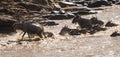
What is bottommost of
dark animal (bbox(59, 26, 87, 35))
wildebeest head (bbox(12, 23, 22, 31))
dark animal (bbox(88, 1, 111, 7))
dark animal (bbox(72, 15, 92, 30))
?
dark animal (bbox(88, 1, 111, 7))

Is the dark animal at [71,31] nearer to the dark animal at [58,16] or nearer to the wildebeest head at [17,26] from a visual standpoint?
the wildebeest head at [17,26]

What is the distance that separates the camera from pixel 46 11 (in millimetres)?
30641

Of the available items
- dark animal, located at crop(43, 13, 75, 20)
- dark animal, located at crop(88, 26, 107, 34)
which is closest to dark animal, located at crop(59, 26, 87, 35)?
dark animal, located at crop(88, 26, 107, 34)

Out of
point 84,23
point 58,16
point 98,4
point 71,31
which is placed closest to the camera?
point 71,31

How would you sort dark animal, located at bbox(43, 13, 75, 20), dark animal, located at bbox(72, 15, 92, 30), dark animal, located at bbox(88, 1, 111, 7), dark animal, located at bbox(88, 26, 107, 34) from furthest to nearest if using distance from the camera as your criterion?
dark animal, located at bbox(88, 1, 111, 7)
dark animal, located at bbox(43, 13, 75, 20)
dark animal, located at bbox(72, 15, 92, 30)
dark animal, located at bbox(88, 26, 107, 34)

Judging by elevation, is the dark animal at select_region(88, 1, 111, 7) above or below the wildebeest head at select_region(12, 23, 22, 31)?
below

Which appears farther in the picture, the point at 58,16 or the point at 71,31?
the point at 58,16

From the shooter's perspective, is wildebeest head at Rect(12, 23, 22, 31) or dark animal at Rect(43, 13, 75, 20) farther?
dark animal at Rect(43, 13, 75, 20)

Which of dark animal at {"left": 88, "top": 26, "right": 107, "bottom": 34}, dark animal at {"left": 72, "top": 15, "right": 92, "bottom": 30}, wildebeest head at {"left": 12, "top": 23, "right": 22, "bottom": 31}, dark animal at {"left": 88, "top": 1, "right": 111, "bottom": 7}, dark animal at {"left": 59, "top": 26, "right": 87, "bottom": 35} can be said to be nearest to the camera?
wildebeest head at {"left": 12, "top": 23, "right": 22, "bottom": 31}

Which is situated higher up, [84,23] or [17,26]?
[17,26]

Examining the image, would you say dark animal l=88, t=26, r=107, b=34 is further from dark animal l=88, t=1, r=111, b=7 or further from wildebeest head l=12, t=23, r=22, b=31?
dark animal l=88, t=1, r=111, b=7

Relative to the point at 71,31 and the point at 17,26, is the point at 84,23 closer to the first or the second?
the point at 71,31

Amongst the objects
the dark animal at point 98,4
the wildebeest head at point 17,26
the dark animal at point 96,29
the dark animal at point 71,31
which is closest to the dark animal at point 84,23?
the dark animal at point 96,29

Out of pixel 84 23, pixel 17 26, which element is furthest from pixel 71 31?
pixel 17 26
